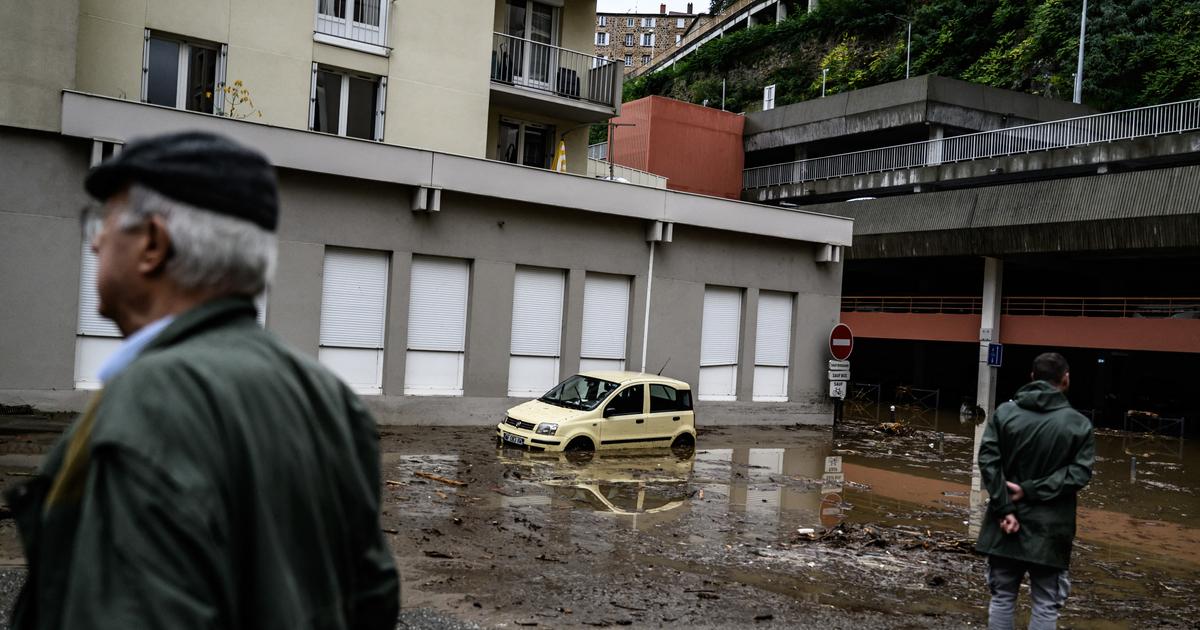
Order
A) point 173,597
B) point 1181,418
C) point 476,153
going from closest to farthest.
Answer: point 173,597 < point 476,153 < point 1181,418

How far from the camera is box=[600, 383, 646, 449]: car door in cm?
1747

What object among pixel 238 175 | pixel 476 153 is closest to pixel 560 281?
pixel 476 153

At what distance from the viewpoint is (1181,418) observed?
3117 centimetres

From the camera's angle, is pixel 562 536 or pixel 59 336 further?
pixel 59 336

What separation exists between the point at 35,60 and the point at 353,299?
6.90m

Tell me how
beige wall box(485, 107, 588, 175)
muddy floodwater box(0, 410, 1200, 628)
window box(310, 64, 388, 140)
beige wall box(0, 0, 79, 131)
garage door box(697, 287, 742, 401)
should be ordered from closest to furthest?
muddy floodwater box(0, 410, 1200, 628) < beige wall box(0, 0, 79, 131) < window box(310, 64, 388, 140) < garage door box(697, 287, 742, 401) < beige wall box(485, 107, 588, 175)

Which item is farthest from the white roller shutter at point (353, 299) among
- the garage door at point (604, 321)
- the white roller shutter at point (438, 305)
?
the garage door at point (604, 321)

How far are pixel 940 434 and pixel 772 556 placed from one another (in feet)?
65.6

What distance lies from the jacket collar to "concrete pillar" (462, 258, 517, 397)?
19101 millimetres

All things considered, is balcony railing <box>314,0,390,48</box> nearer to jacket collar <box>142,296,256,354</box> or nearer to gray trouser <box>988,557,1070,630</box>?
gray trouser <box>988,557,1070,630</box>

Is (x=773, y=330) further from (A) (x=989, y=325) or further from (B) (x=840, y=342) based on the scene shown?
(A) (x=989, y=325)

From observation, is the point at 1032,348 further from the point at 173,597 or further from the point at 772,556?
the point at 173,597

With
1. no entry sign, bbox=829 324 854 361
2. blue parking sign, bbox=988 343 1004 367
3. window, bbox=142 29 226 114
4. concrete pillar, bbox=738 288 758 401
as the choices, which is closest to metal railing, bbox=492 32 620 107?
concrete pillar, bbox=738 288 758 401

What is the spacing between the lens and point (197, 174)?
1905 mm
